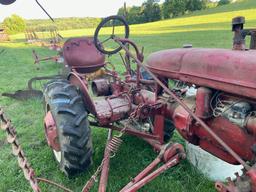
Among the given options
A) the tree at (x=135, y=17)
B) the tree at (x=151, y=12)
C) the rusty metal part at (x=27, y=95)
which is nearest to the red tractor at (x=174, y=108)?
the rusty metal part at (x=27, y=95)

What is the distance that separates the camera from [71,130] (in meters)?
2.64

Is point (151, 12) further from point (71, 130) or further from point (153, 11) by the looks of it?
point (71, 130)

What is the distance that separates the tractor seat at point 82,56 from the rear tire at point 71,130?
2.18 metres

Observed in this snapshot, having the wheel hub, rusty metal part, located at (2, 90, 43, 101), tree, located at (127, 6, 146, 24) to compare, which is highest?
the wheel hub

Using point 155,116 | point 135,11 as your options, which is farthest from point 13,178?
point 135,11

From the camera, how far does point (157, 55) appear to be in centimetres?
251

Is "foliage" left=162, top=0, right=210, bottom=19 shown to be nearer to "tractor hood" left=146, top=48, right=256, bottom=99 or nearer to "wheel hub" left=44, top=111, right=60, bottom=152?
"wheel hub" left=44, top=111, right=60, bottom=152

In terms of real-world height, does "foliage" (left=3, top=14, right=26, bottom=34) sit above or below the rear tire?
below

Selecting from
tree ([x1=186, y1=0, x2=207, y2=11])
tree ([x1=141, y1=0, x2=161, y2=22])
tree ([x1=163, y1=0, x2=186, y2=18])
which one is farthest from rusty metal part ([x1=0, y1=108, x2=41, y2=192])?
tree ([x1=186, y1=0, x2=207, y2=11])

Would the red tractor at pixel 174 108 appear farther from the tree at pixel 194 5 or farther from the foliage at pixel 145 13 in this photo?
the tree at pixel 194 5

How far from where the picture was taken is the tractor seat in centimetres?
503

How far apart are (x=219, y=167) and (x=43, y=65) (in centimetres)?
897

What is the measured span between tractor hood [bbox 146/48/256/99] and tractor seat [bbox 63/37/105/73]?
2775 mm

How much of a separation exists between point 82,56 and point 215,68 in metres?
3.55
